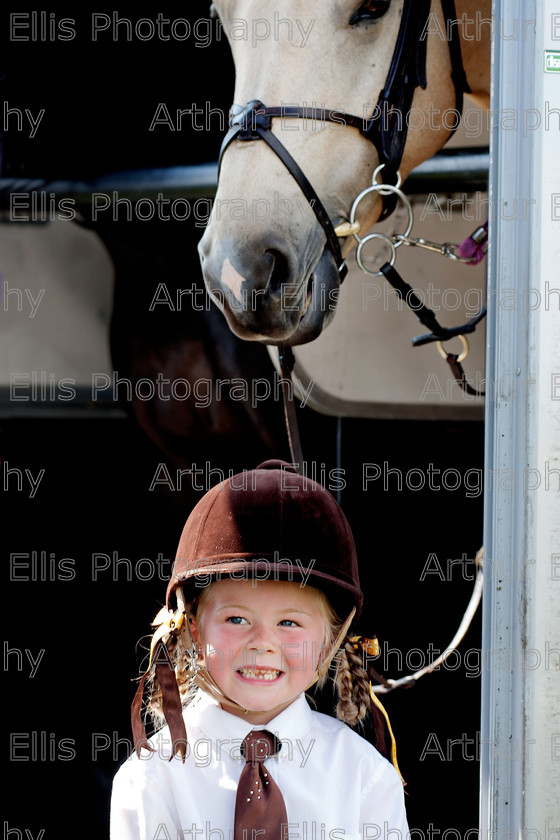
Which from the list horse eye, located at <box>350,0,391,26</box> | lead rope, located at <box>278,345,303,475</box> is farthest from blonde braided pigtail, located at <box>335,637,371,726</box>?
horse eye, located at <box>350,0,391,26</box>

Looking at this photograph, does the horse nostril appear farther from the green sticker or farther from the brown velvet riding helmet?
the green sticker

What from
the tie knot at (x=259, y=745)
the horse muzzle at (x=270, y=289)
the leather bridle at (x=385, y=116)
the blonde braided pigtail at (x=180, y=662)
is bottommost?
the tie knot at (x=259, y=745)

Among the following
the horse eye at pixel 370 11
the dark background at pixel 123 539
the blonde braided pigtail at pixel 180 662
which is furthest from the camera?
the dark background at pixel 123 539

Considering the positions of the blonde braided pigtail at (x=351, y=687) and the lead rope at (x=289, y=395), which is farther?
the lead rope at (x=289, y=395)

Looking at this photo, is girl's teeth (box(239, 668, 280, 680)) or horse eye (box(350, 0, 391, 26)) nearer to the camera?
girl's teeth (box(239, 668, 280, 680))

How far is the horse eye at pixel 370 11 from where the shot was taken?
144 cm

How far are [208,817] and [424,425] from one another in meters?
1.74

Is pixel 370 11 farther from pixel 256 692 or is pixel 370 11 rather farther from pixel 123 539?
pixel 123 539

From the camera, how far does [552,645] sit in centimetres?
102

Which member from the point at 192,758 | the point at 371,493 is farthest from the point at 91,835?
the point at 192,758

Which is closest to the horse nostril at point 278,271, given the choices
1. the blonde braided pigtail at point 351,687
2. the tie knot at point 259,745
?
the blonde braided pigtail at point 351,687

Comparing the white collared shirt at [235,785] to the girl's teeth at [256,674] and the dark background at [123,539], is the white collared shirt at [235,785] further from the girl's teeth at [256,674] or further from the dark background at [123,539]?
the dark background at [123,539]

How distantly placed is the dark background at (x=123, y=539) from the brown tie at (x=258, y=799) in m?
1.57

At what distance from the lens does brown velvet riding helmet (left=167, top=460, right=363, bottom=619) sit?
1091 millimetres
